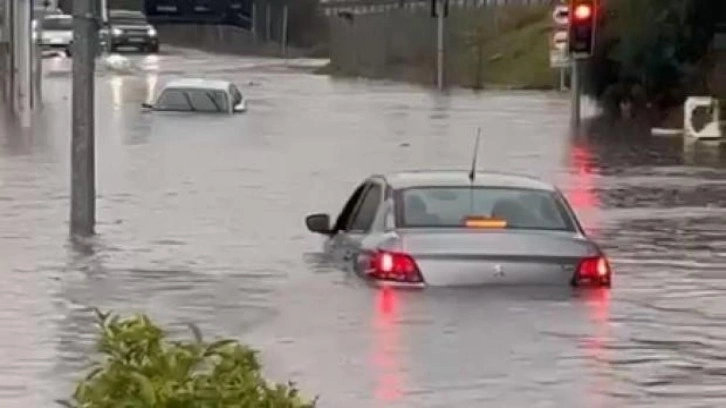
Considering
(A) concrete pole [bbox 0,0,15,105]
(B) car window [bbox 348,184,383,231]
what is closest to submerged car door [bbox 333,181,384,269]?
(B) car window [bbox 348,184,383,231]

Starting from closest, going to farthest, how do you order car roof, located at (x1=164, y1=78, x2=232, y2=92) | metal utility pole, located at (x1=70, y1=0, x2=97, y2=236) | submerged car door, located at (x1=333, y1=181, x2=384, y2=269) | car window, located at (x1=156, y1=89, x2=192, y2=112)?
submerged car door, located at (x1=333, y1=181, x2=384, y2=269), metal utility pole, located at (x1=70, y1=0, x2=97, y2=236), car window, located at (x1=156, y1=89, x2=192, y2=112), car roof, located at (x1=164, y1=78, x2=232, y2=92)

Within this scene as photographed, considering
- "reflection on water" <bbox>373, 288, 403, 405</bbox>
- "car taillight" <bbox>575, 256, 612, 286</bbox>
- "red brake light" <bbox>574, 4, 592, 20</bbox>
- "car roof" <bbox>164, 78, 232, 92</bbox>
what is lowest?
"car roof" <bbox>164, 78, 232, 92</bbox>

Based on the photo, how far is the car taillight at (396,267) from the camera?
1527 cm

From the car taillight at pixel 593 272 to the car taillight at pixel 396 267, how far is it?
1.14 metres

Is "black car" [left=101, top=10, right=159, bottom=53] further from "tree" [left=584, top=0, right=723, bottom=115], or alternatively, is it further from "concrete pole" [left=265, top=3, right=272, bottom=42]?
"tree" [left=584, top=0, right=723, bottom=115]

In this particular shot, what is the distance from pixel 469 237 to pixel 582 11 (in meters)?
30.7

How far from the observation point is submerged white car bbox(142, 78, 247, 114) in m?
49.7

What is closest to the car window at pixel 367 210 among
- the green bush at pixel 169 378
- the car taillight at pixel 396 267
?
the car taillight at pixel 396 267

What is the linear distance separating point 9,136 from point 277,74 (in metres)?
38.2

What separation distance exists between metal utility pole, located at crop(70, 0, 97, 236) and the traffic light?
24640 millimetres

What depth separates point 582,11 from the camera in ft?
149

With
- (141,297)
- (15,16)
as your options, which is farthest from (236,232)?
(15,16)

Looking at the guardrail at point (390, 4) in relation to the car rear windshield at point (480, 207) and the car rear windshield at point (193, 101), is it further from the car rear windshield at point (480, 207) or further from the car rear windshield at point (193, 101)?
the car rear windshield at point (480, 207)

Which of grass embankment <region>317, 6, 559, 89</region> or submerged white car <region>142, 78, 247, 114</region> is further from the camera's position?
grass embankment <region>317, 6, 559, 89</region>
